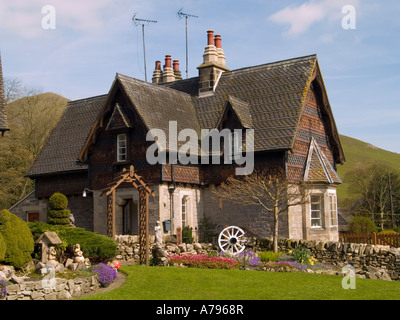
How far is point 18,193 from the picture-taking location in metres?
43.8

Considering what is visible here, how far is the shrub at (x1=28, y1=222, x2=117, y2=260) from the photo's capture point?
749 inches

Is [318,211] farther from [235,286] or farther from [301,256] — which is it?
[235,286]

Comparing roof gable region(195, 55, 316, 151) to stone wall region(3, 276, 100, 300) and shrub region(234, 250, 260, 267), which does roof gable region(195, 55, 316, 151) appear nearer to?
shrub region(234, 250, 260, 267)

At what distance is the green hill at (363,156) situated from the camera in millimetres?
101656

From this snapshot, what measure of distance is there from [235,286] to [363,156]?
97155 millimetres

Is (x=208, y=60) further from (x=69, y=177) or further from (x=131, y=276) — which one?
(x=131, y=276)

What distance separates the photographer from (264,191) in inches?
1009

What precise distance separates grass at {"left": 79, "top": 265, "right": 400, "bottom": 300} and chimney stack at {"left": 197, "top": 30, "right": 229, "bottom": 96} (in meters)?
14.2

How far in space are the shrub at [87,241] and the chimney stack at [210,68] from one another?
545 inches

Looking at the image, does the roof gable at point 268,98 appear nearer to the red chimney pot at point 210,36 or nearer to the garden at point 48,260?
the red chimney pot at point 210,36

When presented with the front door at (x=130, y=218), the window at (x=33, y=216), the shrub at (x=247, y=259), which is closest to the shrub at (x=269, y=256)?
the shrub at (x=247, y=259)
